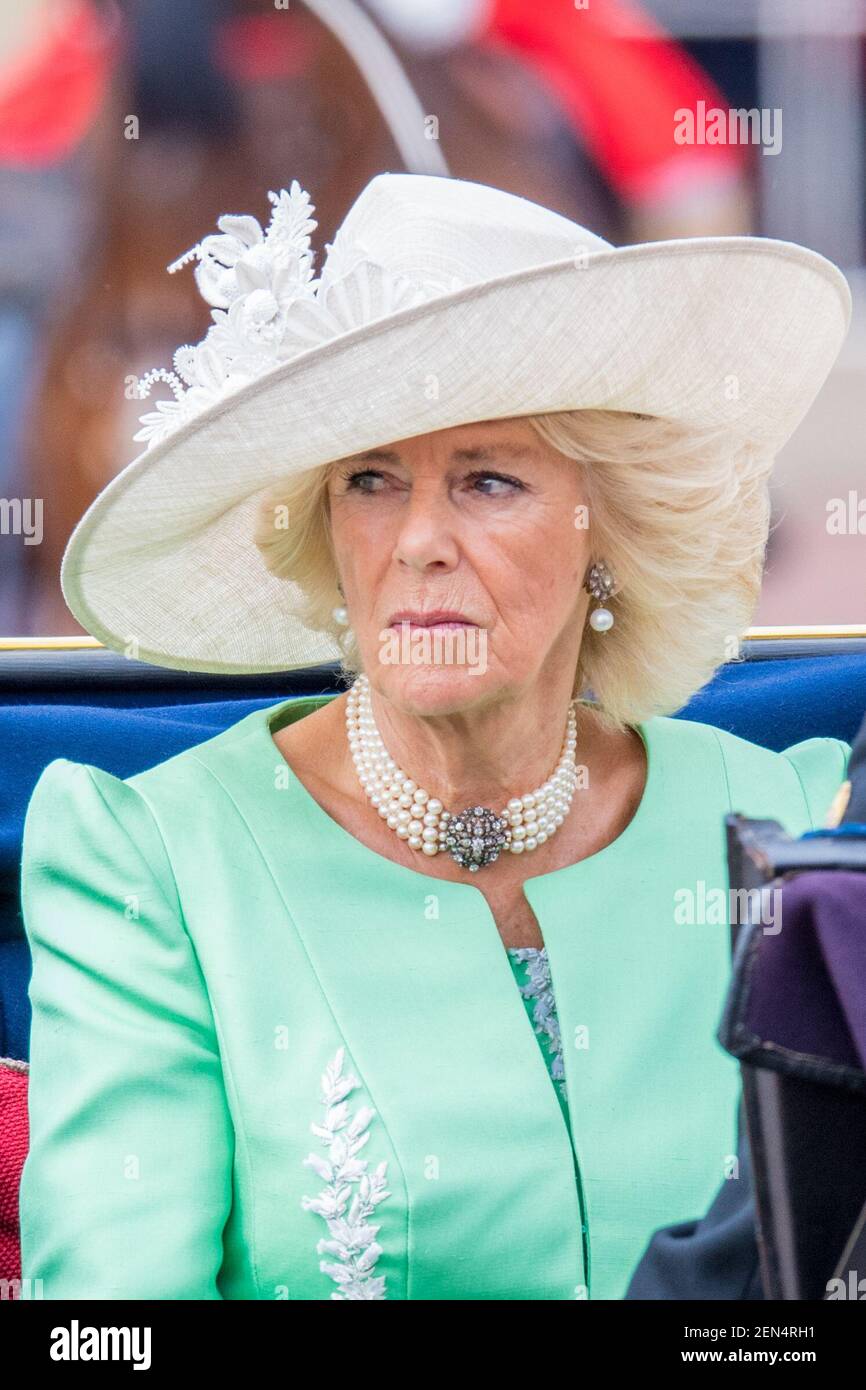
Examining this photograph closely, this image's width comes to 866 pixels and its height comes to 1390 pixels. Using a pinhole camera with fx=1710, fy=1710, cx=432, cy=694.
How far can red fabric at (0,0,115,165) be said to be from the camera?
292cm

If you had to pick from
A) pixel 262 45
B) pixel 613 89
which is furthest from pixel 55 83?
pixel 613 89

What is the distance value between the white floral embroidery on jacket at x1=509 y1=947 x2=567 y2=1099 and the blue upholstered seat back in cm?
65

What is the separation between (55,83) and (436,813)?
5.89ft

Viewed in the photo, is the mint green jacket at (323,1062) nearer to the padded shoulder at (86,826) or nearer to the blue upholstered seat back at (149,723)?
the padded shoulder at (86,826)

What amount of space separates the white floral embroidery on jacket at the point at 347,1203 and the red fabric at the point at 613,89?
188cm

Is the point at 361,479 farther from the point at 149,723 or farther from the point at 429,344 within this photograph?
the point at 149,723

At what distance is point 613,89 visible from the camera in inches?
113

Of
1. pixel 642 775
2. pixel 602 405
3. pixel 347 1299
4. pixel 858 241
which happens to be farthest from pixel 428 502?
pixel 858 241

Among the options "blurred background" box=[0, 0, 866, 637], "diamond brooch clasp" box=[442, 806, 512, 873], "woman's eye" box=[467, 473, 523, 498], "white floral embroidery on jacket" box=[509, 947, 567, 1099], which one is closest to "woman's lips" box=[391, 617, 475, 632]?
"woman's eye" box=[467, 473, 523, 498]

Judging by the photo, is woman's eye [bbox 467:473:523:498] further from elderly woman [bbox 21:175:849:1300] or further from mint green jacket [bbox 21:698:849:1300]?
mint green jacket [bbox 21:698:849:1300]

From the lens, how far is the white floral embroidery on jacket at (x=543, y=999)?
Answer: 1.67m
